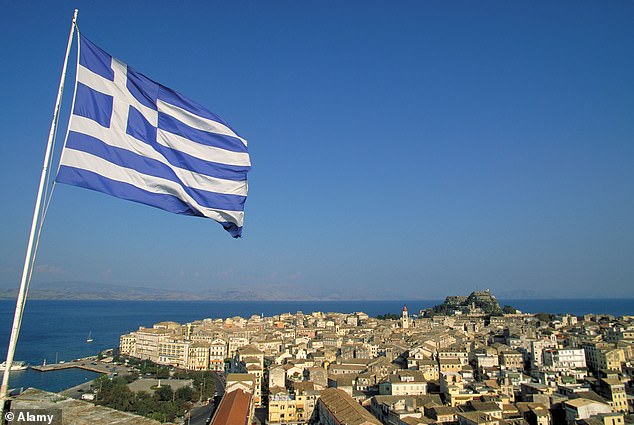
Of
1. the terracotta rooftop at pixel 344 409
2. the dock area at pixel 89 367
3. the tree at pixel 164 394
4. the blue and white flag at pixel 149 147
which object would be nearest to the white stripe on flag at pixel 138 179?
the blue and white flag at pixel 149 147

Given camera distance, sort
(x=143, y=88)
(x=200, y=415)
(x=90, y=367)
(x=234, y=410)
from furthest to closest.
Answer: (x=90, y=367)
(x=200, y=415)
(x=234, y=410)
(x=143, y=88)

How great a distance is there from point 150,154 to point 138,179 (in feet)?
0.86

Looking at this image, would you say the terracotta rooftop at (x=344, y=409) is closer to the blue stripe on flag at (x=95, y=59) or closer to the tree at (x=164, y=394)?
the tree at (x=164, y=394)

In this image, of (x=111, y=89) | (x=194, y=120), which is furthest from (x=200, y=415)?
(x=111, y=89)

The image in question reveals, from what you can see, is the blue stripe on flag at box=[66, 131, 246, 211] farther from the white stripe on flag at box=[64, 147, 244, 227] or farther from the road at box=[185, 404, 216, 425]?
the road at box=[185, 404, 216, 425]

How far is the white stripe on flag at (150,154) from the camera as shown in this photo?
352 cm

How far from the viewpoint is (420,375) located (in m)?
23.0

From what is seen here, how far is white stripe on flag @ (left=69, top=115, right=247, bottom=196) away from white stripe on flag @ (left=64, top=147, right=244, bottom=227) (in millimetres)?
92

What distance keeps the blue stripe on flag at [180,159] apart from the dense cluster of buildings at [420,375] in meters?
13.2

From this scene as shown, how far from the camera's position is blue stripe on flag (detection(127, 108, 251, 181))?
3.89 meters

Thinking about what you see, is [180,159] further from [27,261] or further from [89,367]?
[89,367]

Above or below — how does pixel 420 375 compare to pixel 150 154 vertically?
below

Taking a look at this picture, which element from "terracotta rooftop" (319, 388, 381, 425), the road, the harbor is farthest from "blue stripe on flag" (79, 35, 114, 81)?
the harbor

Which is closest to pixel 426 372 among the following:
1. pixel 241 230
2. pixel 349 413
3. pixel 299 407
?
pixel 299 407
